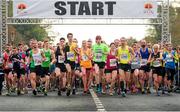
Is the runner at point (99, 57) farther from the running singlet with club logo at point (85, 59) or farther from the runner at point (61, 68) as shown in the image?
the runner at point (61, 68)

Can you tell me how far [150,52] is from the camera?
23.1m

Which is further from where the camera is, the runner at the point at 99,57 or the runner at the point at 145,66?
the runner at the point at 145,66

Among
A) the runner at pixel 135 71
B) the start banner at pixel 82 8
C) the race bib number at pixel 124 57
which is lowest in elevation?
the runner at pixel 135 71

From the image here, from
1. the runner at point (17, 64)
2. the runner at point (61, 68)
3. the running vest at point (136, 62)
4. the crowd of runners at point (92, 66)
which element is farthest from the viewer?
the running vest at point (136, 62)

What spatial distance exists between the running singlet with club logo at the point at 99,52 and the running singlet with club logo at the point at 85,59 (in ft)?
0.72

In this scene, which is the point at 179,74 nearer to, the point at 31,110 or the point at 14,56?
the point at 14,56

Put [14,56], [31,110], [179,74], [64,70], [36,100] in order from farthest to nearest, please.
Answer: [179,74]
[14,56]
[64,70]
[36,100]
[31,110]

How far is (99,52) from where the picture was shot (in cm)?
2225

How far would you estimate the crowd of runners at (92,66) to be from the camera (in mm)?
21438

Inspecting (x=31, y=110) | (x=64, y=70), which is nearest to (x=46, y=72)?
(x=64, y=70)

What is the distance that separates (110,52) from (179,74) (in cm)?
477

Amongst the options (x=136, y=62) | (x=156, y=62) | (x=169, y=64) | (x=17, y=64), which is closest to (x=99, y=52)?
(x=136, y=62)

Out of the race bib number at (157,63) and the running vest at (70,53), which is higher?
the running vest at (70,53)

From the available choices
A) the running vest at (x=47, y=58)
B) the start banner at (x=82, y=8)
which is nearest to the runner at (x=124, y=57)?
the running vest at (x=47, y=58)
